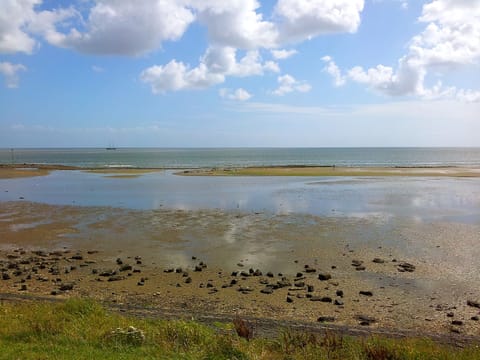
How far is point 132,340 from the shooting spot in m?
8.38

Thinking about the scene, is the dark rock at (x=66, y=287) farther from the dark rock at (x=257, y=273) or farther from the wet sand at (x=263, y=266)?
the dark rock at (x=257, y=273)

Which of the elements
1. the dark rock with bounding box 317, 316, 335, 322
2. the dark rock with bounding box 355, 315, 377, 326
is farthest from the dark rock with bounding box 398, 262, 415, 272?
the dark rock with bounding box 317, 316, 335, 322

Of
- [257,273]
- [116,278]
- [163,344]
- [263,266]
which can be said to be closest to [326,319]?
[257,273]

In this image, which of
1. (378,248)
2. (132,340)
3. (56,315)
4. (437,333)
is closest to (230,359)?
(132,340)

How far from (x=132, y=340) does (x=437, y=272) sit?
39.5 ft

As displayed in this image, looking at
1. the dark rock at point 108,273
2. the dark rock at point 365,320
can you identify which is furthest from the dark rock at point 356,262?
the dark rock at point 108,273

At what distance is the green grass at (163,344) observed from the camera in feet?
25.8

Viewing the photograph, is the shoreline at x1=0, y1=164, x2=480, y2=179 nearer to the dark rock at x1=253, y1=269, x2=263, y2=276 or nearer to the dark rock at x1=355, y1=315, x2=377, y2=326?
the dark rock at x1=253, y1=269, x2=263, y2=276

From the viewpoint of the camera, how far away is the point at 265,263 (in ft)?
57.6

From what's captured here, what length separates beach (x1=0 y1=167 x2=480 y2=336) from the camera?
12672 mm

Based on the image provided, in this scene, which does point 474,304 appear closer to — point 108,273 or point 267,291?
point 267,291

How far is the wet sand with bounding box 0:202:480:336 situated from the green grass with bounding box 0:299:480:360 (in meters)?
2.82

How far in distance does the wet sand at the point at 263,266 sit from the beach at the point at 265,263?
0.05m

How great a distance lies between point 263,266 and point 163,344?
910 cm
